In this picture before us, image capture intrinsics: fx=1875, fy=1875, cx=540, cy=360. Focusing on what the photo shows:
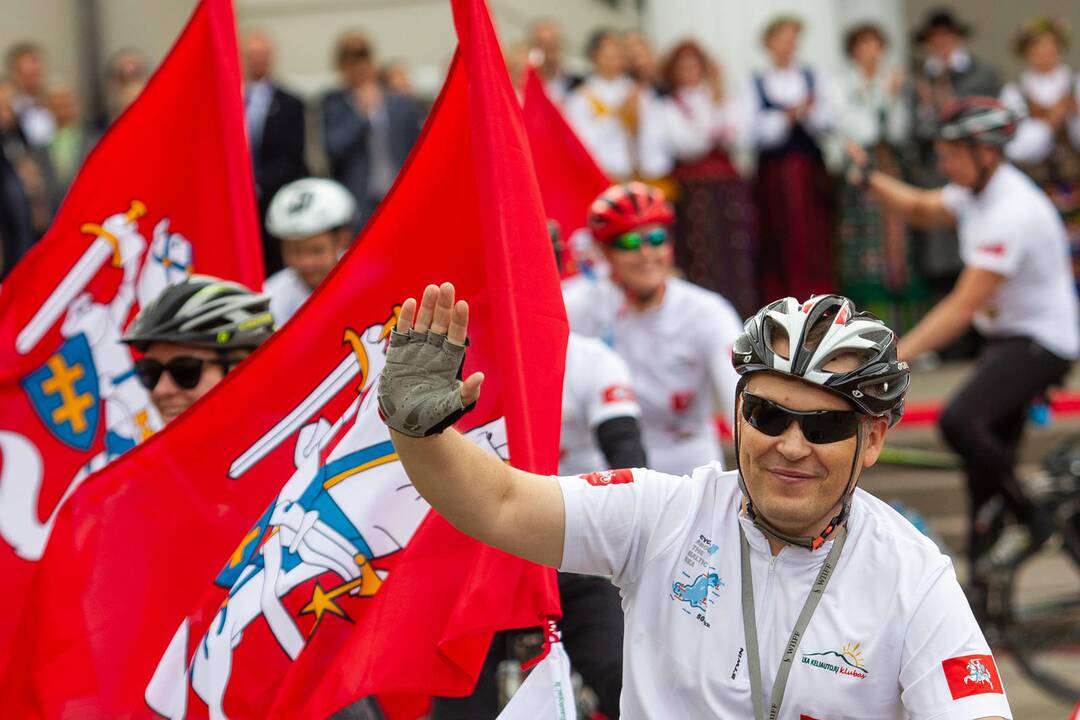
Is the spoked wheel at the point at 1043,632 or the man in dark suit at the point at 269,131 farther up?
the man in dark suit at the point at 269,131

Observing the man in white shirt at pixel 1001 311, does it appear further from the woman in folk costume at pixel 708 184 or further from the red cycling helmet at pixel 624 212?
the woman in folk costume at pixel 708 184

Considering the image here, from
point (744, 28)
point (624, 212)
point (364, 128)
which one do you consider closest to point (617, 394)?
point (624, 212)

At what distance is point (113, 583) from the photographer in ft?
17.5

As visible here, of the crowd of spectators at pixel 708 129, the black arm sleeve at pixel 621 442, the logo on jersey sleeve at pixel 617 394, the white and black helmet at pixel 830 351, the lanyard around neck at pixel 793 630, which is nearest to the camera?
the lanyard around neck at pixel 793 630

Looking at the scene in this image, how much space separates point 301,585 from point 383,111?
27.3 ft

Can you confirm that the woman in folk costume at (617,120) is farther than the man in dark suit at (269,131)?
Yes

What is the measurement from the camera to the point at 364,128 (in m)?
13.0

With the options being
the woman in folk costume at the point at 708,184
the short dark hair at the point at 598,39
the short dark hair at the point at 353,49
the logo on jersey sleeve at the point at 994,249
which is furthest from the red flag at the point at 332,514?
the short dark hair at the point at 598,39

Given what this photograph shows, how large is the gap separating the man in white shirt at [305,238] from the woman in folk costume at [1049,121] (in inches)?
244

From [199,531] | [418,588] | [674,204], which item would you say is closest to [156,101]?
[199,531]

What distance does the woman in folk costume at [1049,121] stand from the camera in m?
13.3

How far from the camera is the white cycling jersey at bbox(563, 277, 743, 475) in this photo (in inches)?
315

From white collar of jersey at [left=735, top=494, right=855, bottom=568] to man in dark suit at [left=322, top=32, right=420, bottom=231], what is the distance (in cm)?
897

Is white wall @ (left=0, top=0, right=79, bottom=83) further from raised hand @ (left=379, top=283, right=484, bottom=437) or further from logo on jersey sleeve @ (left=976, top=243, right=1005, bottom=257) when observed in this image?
raised hand @ (left=379, top=283, right=484, bottom=437)
